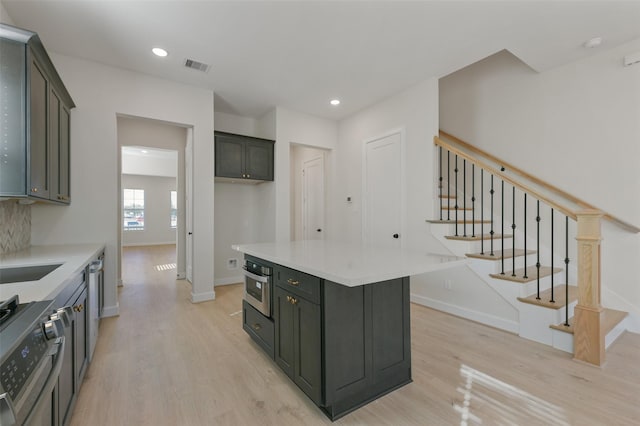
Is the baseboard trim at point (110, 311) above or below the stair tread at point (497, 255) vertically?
below

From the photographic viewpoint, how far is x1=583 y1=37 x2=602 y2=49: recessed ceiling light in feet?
9.06

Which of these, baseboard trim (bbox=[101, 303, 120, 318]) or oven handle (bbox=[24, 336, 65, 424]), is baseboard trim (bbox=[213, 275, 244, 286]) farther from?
oven handle (bbox=[24, 336, 65, 424])

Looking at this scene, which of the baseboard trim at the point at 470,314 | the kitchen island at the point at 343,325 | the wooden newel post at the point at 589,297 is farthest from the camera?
the baseboard trim at the point at 470,314

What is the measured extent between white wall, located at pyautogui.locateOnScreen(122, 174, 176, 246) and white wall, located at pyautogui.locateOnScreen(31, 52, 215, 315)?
8343 millimetres

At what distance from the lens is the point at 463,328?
2.93 m

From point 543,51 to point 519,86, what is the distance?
68cm

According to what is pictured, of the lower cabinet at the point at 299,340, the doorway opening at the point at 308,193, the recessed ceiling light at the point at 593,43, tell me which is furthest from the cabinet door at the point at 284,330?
the recessed ceiling light at the point at 593,43

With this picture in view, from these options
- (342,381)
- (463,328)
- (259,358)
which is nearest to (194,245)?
(259,358)

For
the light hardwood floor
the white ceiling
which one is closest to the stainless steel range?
the light hardwood floor

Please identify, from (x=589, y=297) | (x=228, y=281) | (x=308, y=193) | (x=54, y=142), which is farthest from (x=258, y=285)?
(x=308, y=193)

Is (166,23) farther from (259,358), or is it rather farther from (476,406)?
(476,406)

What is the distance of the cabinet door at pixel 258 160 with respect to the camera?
4.43 meters

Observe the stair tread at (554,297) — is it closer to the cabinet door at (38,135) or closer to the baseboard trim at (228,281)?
the baseboard trim at (228,281)

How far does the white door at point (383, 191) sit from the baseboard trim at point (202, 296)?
2.49 m
